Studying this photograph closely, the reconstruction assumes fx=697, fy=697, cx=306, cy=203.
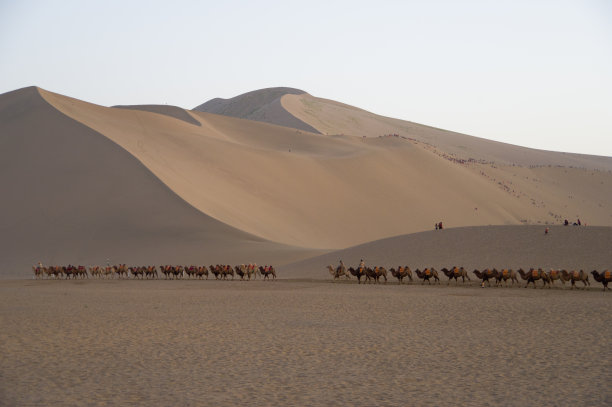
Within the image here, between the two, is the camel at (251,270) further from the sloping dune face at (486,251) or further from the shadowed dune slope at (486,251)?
the shadowed dune slope at (486,251)

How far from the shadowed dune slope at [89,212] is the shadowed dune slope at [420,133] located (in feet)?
181

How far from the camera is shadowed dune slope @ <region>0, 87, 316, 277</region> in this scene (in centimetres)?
5053

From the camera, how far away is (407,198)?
253 feet

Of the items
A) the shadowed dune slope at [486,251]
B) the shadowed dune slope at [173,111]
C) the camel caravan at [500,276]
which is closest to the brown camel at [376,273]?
the camel caravan at [500,276]

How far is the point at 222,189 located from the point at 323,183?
13.7 m

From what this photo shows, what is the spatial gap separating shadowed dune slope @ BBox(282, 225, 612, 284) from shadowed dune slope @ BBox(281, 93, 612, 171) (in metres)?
74.7

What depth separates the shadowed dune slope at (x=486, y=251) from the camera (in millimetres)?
34406

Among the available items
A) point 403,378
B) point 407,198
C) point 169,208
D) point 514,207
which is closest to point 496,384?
point 403,378

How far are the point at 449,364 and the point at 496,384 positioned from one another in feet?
5.52

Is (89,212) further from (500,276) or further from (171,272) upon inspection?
(500,276)

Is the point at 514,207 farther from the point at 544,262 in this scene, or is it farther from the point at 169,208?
the point at 544,262

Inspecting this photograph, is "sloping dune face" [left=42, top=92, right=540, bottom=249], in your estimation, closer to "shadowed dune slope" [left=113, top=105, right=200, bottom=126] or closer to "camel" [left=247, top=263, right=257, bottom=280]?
"shadowed dune slope" [left=113, top=105, right=200, bottom=126]

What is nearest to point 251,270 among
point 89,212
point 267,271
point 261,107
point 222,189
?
point 267,271

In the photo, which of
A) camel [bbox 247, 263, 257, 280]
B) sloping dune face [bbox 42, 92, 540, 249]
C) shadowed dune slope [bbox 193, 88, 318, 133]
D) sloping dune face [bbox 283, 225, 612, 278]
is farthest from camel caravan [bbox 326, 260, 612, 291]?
shadowed dune slope [bbox 193, 88, 318, 133]
